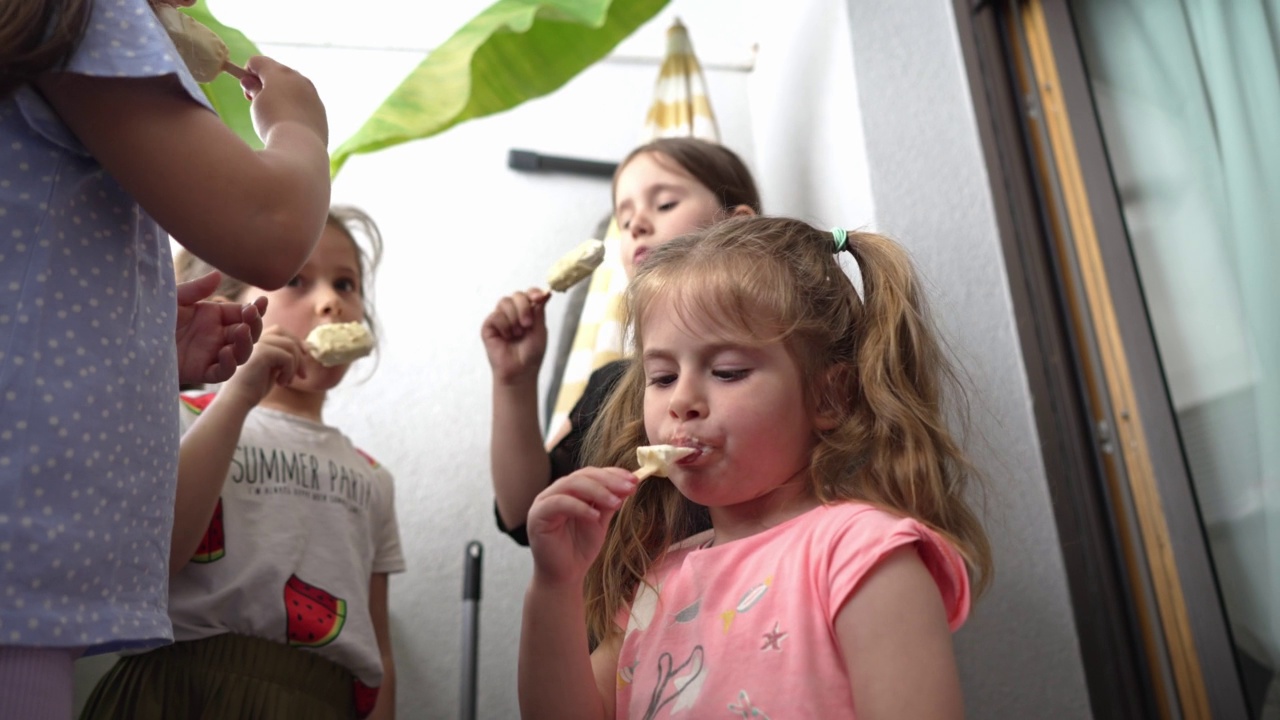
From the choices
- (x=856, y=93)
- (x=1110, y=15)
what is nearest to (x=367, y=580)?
(x=856, y=93)

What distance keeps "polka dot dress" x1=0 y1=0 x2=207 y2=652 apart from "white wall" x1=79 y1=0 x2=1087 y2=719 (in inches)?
34.5

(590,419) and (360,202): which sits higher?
(360,202)

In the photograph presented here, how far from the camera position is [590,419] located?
1.42m

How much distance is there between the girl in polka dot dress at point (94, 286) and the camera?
623mm

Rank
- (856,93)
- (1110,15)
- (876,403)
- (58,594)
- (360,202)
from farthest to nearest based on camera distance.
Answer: (360,202), (856,93), (1110,15), (876,403), (58,594)

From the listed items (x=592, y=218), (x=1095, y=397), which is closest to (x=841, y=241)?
(x=1095, y=397)

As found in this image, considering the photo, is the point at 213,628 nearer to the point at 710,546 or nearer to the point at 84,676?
the point at 84,676

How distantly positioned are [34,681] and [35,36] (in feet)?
1.32

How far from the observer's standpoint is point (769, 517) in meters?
0.98

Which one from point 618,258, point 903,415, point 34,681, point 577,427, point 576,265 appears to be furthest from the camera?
point 618,258

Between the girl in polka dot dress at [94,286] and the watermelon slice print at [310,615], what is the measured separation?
50 cm

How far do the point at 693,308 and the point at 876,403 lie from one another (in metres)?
0.20

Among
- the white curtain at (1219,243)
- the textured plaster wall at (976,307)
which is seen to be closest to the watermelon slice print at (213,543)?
the textured plaster wall at (976,307)

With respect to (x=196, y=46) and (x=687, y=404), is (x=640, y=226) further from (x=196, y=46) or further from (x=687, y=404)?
(x=196, y=46)
